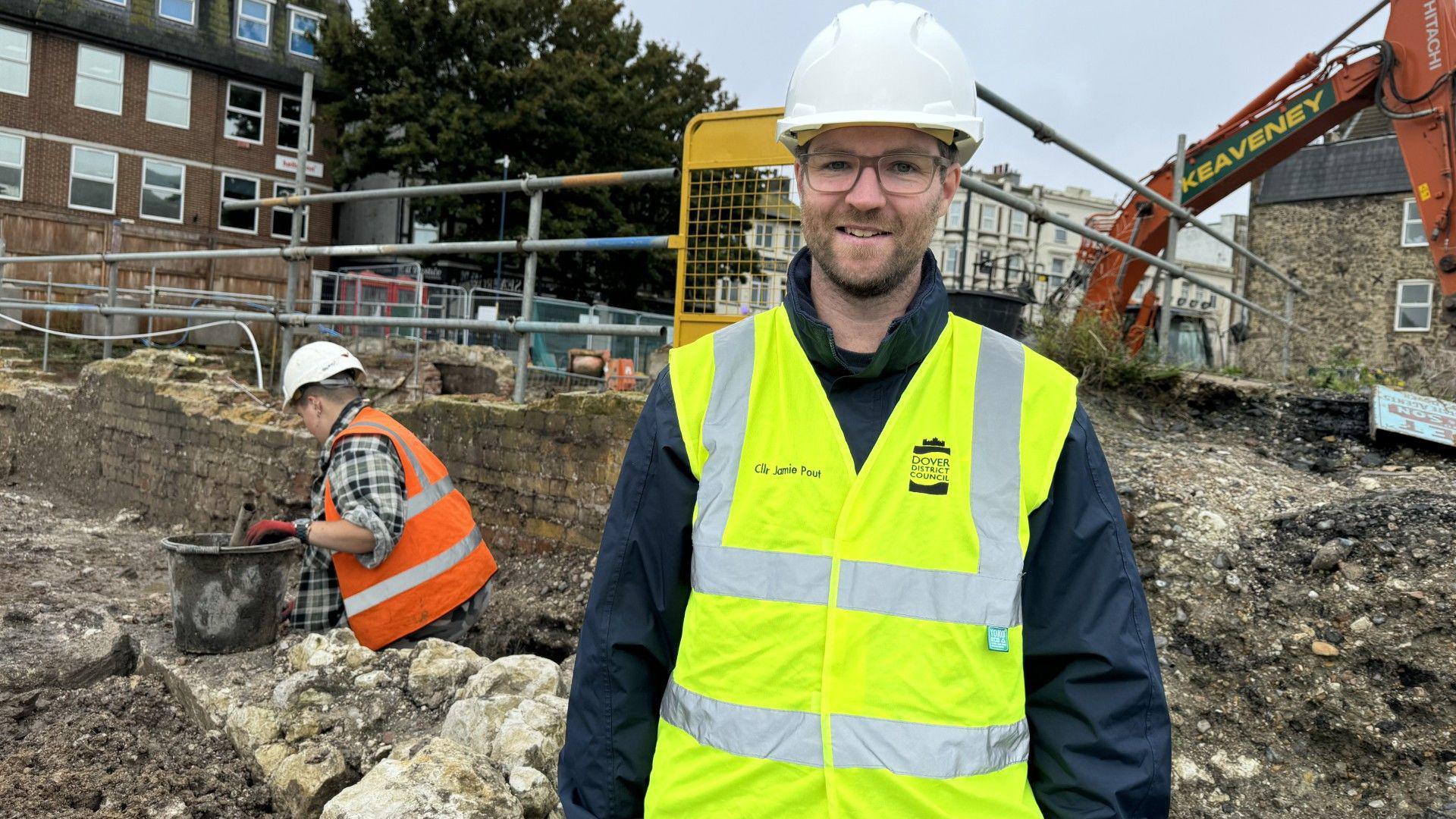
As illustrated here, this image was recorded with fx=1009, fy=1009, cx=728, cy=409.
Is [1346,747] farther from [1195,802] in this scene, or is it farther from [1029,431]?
[1029,431]

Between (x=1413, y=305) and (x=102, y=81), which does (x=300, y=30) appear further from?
(x=1413, y=305)

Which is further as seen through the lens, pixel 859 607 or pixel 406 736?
pixel 406 736

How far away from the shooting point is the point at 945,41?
192 cm

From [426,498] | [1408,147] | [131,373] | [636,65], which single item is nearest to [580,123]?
[636,65]

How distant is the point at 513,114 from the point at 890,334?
2639 cm

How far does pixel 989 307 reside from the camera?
5.76 metres

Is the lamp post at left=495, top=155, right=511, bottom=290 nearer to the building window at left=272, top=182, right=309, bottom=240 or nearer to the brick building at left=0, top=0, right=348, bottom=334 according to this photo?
the brick building at left=0, top=0, right=348, bottom=334

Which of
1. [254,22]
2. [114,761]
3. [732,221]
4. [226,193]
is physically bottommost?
[114,761]

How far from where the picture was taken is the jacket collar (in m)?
1.71

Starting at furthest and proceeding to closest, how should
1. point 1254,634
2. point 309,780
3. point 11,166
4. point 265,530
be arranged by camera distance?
point 11,166
point 265,530
point 1254,634
point 309,780

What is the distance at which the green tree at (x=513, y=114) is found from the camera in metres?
26.6

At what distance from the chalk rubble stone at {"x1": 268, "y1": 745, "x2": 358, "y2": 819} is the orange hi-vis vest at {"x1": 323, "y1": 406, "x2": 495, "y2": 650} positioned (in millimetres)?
1282

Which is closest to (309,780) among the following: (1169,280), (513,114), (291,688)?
(291,688)

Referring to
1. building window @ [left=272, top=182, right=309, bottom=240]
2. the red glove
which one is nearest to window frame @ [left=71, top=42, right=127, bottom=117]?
building window @ [left=272, top=182, right=309, bottom=240]
